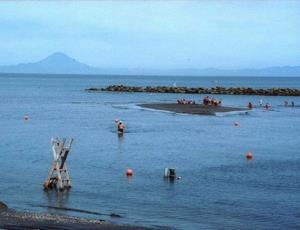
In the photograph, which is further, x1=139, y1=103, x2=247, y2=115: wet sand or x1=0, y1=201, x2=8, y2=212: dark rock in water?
x1=139, y1=103, x2=247, y2=115: wet sand

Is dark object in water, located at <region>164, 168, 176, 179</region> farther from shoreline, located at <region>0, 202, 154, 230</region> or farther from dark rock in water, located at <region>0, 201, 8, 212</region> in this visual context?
dark rock in water, located at <region>0, 201, 8, 212</region>

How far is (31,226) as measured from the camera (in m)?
22.5

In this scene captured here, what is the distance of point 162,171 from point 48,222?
1479cm

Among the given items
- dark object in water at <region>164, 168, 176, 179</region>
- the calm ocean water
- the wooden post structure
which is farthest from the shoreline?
dark object in water at <region>164, 168, 176, 179</region>

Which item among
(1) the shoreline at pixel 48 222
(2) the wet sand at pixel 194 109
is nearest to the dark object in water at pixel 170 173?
(1) the shoreline at pixel 48 222

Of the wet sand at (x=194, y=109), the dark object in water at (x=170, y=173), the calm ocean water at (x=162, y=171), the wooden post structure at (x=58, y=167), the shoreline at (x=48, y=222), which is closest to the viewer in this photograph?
the shoreline at (x=48, y=222)

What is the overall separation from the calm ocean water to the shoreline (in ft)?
4.91

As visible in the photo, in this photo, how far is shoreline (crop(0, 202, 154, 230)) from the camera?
2264 cm

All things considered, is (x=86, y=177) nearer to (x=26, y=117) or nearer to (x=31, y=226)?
(x=31, y=226)

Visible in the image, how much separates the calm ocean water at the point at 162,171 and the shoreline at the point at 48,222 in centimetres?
150

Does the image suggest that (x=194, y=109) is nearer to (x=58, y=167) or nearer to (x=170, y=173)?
(x=170, y=173)

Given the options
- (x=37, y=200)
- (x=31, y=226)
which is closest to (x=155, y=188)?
(x=37, y=200)

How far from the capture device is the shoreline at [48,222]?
22.6m

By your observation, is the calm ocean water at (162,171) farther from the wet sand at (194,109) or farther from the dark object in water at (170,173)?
the wet sand at (194,109)
